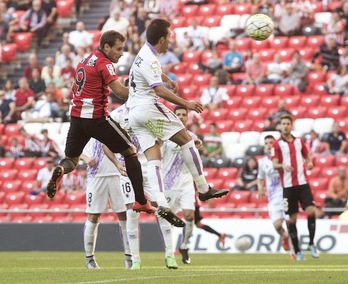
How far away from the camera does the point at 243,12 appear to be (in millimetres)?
27656

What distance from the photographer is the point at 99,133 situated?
12.1 meters

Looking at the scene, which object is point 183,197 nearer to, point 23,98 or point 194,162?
point 194,162

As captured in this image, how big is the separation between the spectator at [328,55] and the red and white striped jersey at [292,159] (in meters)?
7.41

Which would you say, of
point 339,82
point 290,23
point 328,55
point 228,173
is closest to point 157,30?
point 228,173

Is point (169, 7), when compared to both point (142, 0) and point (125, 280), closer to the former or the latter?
point (142, 0)

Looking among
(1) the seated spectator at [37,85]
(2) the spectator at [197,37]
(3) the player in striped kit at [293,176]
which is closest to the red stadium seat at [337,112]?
(2) the spectator at [197,37]

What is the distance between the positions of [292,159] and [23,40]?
575 inches

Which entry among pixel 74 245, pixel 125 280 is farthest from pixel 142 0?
pixel 125 280

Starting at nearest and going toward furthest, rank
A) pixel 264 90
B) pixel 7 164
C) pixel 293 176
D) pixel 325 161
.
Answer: pixel 293 176 < pixel 325 161 < pixel 264 90 < pixel 7 164

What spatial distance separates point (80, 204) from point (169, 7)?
21.7 feet

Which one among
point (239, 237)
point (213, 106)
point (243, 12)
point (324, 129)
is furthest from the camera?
point (243, 12)

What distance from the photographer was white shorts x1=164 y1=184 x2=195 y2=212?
652 inches

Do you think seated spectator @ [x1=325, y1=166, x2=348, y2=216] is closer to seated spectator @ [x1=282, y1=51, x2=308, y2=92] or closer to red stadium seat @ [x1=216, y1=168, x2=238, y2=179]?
red stadium seat @ [x1=216, y1=168, x2=238, y2=179]

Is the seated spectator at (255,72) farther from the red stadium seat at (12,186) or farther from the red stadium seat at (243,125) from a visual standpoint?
the red stadium seat at (12,186)
